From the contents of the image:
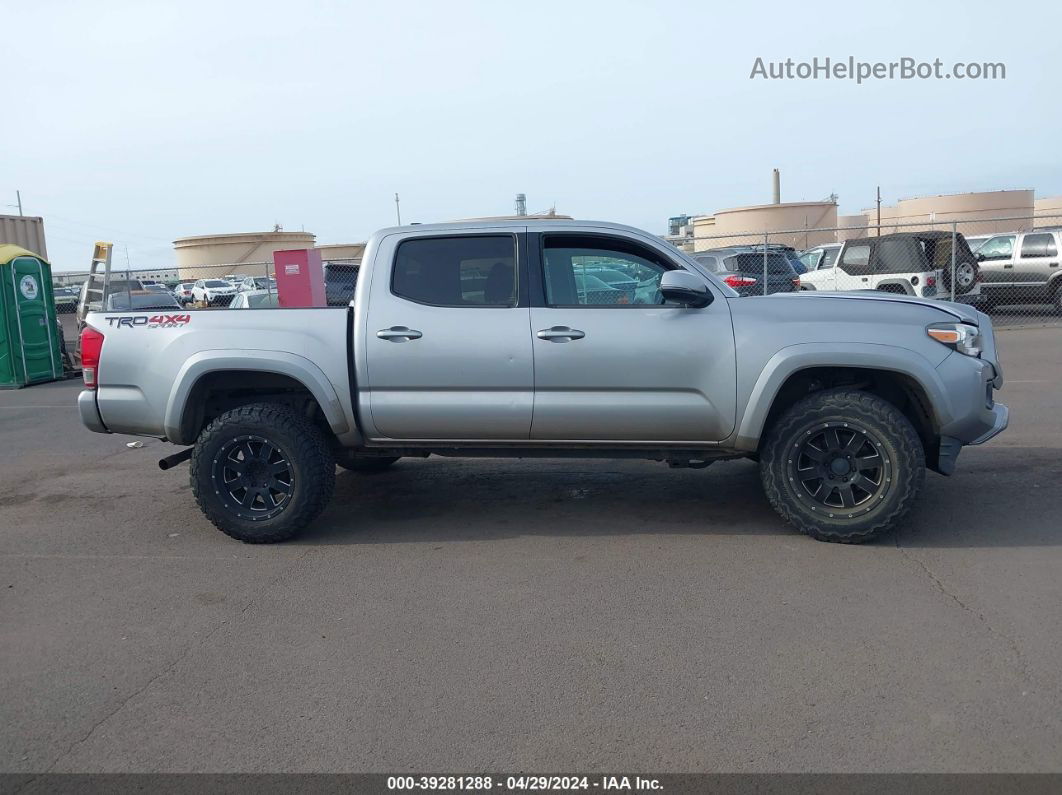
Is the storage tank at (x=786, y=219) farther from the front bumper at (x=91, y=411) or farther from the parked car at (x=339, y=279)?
the front bumper at (x=91, y=411)

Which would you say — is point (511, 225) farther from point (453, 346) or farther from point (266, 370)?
point (266, 370)

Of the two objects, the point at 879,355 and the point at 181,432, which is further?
the point at 181,432

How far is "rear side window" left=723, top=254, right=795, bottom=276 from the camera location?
19844 mm

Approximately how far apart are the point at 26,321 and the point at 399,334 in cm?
1310

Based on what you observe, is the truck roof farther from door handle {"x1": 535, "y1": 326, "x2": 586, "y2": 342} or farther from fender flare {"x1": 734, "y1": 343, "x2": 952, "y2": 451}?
fender flare {"x1": 734, "y1": 343, "x2": 952, "y2": 451}

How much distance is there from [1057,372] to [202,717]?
12149 mm

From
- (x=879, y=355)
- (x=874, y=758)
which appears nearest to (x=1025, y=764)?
(x=874, y=758)

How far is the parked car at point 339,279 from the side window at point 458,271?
556 centimetres

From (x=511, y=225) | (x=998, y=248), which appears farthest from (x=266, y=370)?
(x=998, y=248)

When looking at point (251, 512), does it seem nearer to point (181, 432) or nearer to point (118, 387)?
point (181, 432)

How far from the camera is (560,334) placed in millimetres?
5703

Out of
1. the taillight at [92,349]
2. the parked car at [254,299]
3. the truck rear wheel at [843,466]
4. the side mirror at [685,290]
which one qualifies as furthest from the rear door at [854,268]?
the taillight at [92,349]

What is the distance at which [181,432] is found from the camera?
6.09 metres

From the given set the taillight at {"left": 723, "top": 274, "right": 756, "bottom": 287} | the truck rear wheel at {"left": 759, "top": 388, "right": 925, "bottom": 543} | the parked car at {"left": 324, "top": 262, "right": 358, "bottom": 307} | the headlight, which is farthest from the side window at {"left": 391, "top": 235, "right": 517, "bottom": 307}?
the taillight at {"left": 723, "top": 274, "right": 756, "bottom": 287}
